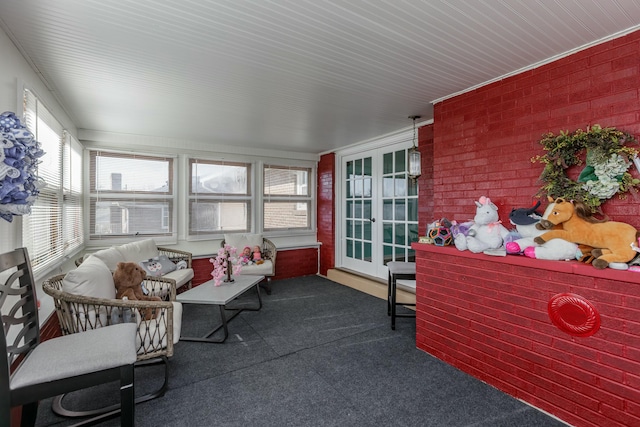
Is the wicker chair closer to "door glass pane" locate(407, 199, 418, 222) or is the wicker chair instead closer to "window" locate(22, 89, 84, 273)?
"window" locate(22, 89, 84, 273)

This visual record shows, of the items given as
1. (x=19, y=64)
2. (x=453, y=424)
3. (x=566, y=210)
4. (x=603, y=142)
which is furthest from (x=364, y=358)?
(x=19, y=64)

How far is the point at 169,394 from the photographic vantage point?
2.23 metres

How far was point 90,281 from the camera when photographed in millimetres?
2232

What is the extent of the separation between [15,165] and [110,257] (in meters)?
2.74

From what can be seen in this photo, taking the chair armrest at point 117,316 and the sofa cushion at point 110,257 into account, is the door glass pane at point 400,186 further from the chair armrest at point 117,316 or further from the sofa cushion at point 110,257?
the sofa cushion at point 110,257

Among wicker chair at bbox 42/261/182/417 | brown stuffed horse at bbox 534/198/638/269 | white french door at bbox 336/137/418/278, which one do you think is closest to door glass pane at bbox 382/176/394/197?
white french door at bbox 336/137/418/278

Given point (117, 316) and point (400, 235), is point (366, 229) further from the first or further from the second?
point (117, 316)

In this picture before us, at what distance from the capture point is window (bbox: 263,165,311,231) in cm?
574

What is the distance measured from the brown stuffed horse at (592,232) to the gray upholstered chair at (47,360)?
2554 mm

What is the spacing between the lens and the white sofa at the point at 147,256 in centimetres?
354

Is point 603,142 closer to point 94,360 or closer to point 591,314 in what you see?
point 591,314

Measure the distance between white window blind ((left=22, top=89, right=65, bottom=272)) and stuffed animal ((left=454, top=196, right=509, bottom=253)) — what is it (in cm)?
315

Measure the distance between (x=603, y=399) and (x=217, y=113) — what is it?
3.94m

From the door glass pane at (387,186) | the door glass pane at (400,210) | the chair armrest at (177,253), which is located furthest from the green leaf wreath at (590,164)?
the chair armrest at (177,253)
